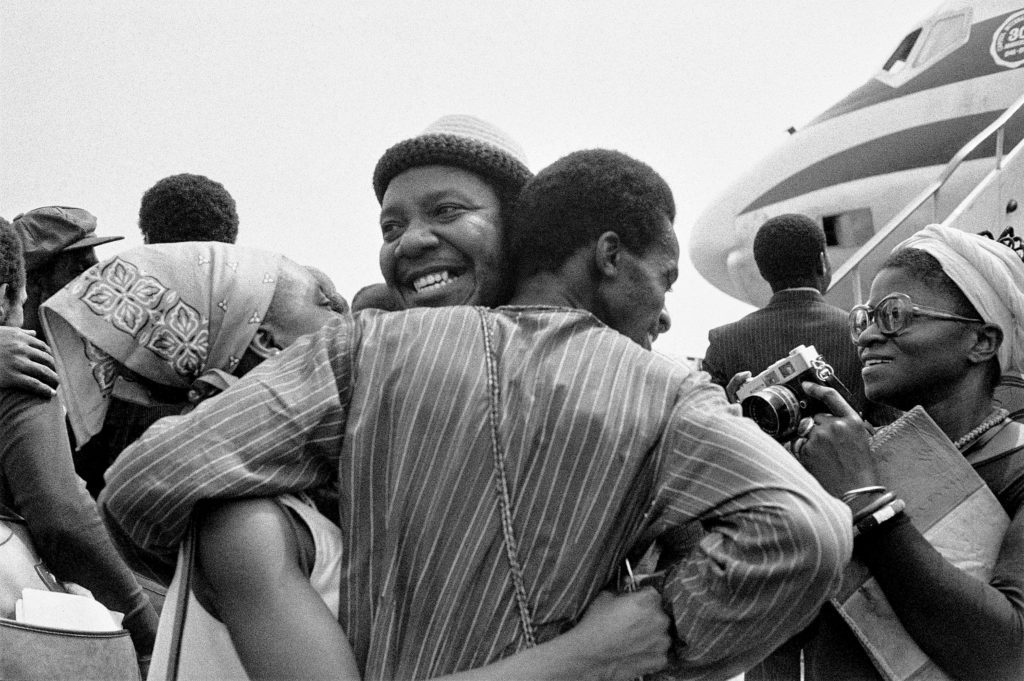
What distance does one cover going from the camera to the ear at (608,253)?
1918 millimetres

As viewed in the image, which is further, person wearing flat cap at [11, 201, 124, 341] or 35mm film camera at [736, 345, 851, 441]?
person wearing flat cap at [11, 201, 124, 341]

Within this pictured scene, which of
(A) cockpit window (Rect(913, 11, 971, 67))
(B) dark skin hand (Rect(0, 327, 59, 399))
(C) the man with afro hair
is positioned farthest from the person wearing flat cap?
(A) cockpit window (Rect(913, 11, 971, 67))

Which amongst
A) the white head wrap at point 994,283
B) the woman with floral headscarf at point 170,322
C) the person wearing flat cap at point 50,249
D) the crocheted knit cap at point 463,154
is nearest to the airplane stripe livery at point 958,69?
the white head wrap at point 994,283

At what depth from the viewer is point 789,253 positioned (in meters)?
4.51

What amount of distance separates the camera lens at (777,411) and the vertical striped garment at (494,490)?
2.57 feet

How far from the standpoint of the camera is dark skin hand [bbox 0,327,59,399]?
→ 2748mm

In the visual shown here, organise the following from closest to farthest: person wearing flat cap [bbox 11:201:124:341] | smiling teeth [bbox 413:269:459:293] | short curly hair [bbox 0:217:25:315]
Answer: smiling teeth [bbox 413:269:459:293] → short curly hair [bbox 0:217:25:315] → person wearing flat cap [bbox 11:201:124:341]

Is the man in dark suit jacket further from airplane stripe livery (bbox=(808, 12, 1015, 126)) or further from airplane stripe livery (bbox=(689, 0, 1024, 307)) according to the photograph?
airplane stripe livery (bbox=(808, 12, 1015, 126))

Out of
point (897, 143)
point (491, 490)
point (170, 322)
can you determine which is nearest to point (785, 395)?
point (491, 490)

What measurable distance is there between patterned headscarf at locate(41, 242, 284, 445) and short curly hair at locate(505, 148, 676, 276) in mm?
512

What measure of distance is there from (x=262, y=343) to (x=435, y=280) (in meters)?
0.35

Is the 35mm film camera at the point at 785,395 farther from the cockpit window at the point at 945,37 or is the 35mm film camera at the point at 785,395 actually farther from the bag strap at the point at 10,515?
the cockpit window at the point at 945,37

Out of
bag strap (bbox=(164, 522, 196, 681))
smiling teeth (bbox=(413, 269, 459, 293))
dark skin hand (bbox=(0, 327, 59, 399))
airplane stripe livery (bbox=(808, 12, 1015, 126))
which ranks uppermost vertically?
airplane stripe livery (bbox=(808, 12, 1015, 126))

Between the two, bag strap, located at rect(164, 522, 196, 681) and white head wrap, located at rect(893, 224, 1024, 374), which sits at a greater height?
white head wrap, located at rect(893, 224, 1024, 374)
